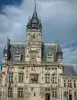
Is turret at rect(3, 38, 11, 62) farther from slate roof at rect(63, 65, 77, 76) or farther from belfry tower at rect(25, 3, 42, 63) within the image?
slate roof at rect(63, 65, 77, 76)

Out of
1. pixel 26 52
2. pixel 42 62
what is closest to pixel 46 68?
pixel 42 62

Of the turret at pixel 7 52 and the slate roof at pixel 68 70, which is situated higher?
the turret at pixel 7 52

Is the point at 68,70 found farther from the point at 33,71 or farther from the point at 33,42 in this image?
the point at 33,42

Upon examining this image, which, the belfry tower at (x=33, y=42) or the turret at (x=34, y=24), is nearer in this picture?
the belfry tower at (x=33, y=42)

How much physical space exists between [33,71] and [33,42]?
7.60m

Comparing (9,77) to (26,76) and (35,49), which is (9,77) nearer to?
(26,76)

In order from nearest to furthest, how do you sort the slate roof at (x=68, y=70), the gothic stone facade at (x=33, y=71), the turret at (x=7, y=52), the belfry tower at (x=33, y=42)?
the gothic stone facade at (x=33, y=71) < the turret at (x=7, y=52) < the belfry tower at (x=33, y=42) < the slate roof at (x=68, y=70)

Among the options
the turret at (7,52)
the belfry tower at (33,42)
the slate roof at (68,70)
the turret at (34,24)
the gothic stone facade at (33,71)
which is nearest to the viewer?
the gothic stone facade at (33,71)

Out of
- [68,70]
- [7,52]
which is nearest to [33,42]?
[7,52]

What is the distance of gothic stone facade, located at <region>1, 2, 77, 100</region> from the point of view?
208 ft

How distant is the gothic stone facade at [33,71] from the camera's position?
6328cm

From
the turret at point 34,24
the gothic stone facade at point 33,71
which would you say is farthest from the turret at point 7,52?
the turret at point 34,24

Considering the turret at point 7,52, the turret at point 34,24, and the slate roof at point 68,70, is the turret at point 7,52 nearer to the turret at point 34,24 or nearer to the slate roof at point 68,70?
the turret at point 34,24

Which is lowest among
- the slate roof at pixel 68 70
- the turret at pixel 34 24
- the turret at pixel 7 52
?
the slate roof at pixel 68 70
